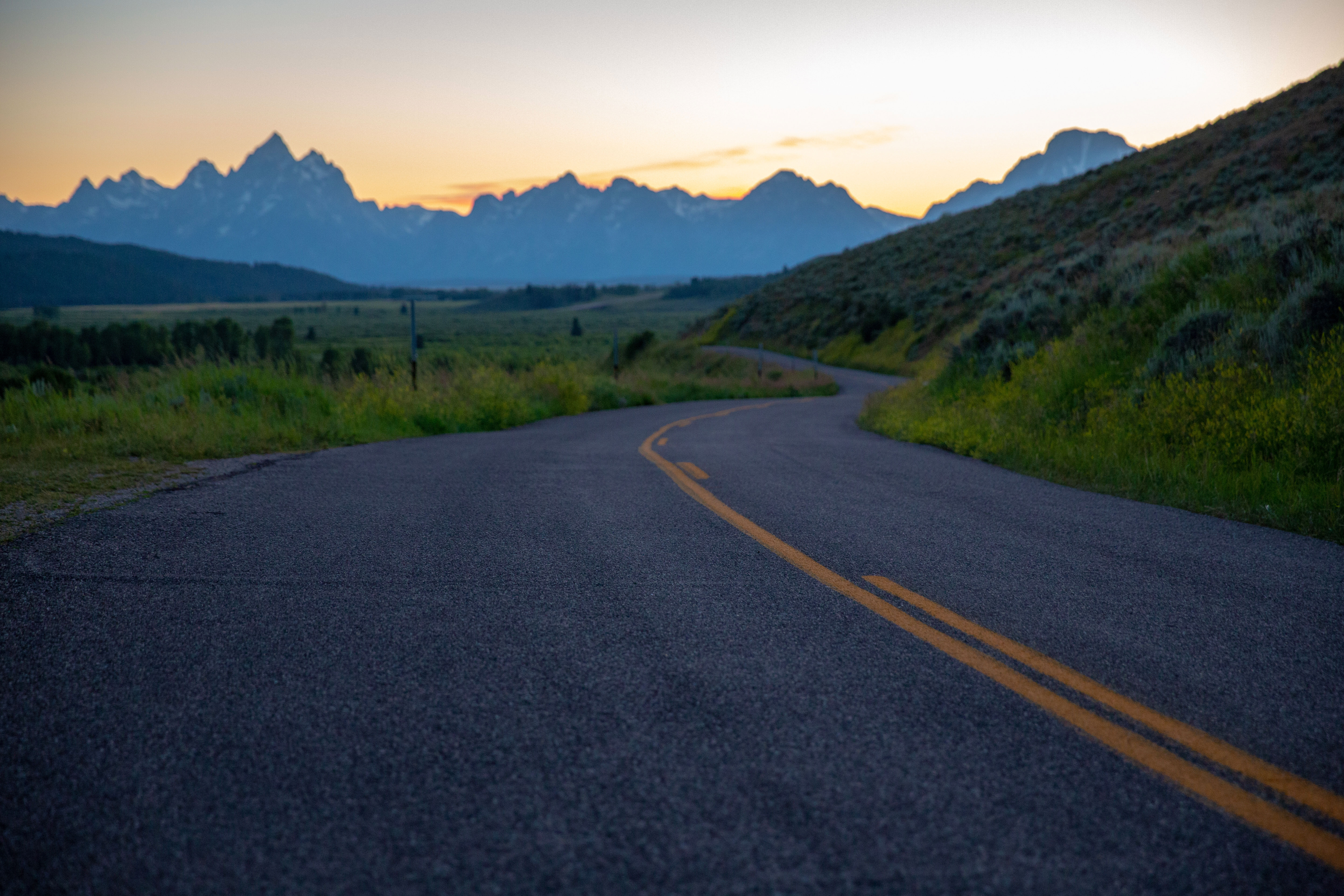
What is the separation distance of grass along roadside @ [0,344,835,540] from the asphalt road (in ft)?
7.27

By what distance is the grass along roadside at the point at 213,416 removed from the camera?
316 inches

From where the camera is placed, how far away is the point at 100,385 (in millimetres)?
14031

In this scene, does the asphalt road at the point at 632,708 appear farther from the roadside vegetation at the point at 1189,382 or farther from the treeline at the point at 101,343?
the treeline at the point at 101,343

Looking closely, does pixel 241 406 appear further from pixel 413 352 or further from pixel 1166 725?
pixel 1166 725

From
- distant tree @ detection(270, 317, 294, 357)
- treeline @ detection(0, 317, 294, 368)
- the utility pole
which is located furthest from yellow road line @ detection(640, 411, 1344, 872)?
distant tree @ detection(270, 317, 294, 357)

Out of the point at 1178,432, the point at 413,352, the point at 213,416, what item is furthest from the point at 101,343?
the point at 1178,432

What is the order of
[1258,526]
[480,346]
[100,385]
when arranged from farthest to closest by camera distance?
[480,346], [100,385], [1258,526]

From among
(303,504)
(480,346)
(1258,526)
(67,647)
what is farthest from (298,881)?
(480,346)

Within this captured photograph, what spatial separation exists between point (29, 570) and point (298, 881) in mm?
3952

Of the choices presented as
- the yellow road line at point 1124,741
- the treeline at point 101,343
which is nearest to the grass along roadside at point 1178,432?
the yellow road line at point 1124,741

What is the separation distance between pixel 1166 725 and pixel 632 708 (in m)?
1.86

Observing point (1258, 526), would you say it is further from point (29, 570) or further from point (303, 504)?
point (29, 570)

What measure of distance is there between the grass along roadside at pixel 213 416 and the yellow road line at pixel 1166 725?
6.12 m

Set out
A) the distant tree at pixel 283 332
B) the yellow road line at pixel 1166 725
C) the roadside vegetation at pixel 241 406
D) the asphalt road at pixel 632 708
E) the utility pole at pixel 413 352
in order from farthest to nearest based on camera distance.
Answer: the distant tree at pixel 283 332 < the utility pole at pixel 413 352 < the roadside vegetation at pixel 241 406 < the yellow road line at pixel 1166 725 < the asphalt road at pixel 632 708
